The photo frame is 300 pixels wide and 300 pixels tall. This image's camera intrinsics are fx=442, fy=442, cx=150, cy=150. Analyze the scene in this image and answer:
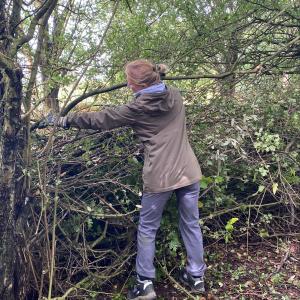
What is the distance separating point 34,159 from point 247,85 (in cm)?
254

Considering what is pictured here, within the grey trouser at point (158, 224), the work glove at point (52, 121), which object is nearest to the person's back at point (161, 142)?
the grey trouser at point (158, 224)

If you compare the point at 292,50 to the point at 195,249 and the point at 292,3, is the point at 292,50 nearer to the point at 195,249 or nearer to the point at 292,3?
the point at 292,3

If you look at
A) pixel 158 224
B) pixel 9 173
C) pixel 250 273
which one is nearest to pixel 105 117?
pixel 9 173

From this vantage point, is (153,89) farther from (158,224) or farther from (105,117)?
(158,224)

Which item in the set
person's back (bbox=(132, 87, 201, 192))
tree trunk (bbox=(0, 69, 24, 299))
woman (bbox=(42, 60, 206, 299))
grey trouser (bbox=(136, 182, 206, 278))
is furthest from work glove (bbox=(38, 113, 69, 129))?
grey trouser (bbox=(136, 182, 206, 278))

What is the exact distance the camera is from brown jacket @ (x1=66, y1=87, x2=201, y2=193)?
3.53m

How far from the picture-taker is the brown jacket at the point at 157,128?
11.6 feet

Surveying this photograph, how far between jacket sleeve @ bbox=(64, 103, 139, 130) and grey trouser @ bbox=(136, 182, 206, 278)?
26.4 inches

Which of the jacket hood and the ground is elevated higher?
the jacket hood

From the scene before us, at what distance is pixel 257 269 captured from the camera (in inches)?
170

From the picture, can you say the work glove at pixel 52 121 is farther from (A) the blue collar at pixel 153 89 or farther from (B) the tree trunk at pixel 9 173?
(A) the blue collar at pixel 153 89

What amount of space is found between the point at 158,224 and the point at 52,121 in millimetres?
1249

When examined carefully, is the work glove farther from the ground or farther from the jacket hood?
the ground

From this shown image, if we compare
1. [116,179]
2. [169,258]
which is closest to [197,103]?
[116,179]
